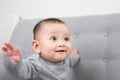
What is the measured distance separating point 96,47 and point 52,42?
0.98ft

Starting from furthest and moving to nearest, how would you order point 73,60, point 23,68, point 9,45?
1. point 73,60
2. point 23,68
3. point 9,45

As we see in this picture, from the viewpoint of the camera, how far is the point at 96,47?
1277 mm

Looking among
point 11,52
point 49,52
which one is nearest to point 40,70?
point 49,52

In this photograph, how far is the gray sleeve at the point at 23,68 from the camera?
919 millimetres

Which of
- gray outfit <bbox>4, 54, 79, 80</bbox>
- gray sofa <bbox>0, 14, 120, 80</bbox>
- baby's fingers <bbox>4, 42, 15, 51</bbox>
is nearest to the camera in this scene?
baby's fingers <bbox>4, 42, 15, 51</bbox>

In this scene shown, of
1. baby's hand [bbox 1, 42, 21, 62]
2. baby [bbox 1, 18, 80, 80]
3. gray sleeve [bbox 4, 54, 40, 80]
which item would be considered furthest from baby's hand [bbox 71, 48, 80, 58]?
baby's hand [bbox 1, 42, 21, 62]

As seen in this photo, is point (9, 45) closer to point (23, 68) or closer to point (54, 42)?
point (23, 68)

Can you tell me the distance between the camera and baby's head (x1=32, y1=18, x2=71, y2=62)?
1.08 meters

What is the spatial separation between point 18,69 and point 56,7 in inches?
36.4

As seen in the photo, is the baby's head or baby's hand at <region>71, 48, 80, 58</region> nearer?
the baby's head

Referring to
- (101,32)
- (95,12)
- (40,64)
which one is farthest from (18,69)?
(95,12)

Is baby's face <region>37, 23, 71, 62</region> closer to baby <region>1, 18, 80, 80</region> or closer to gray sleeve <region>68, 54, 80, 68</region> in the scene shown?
baby <region>1, 18, 80, 80</region>

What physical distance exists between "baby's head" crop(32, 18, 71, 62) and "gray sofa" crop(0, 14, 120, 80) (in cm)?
21

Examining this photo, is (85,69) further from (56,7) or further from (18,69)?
(56,7)
